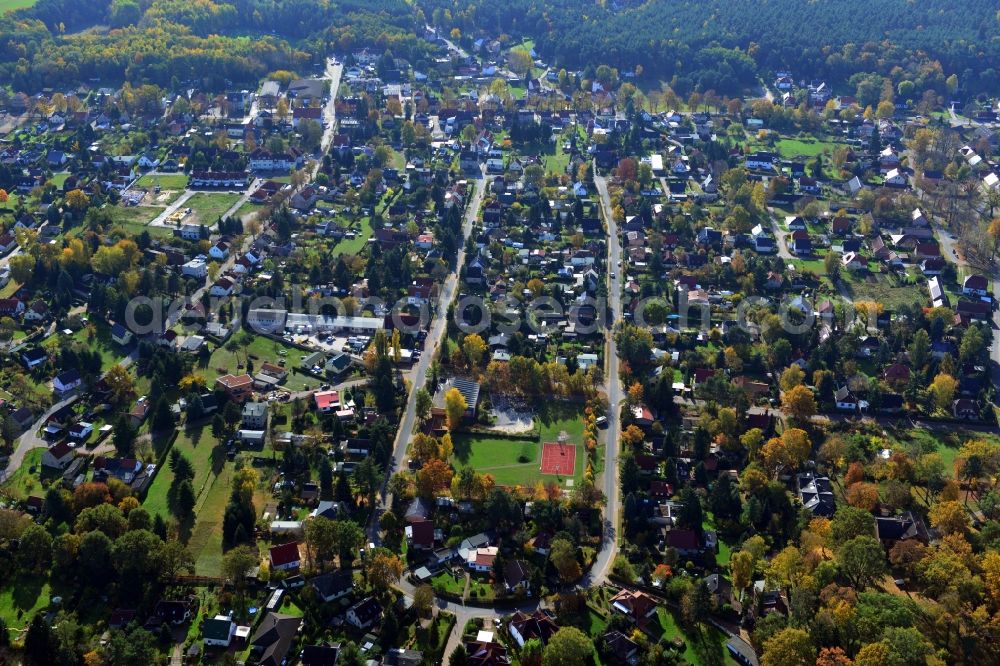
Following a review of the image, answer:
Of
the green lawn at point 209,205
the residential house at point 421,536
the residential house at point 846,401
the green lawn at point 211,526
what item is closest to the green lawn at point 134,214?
the green lawn at point 209,205

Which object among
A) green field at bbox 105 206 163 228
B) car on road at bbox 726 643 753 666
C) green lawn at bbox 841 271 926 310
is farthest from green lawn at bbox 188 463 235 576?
green lawn at bbox 841 271 926 310

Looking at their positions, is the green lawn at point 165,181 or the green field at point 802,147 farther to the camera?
the green field at point 802,147

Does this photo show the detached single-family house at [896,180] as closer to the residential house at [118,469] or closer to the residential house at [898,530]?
the residential house at [898,530]

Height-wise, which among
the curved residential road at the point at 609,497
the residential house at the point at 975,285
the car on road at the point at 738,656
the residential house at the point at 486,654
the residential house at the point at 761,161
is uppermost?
the residential house at the point at 975,285

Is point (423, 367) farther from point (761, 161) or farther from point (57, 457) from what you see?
point (761, 161)

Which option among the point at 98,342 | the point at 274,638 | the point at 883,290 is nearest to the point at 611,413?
the point at 274,638
